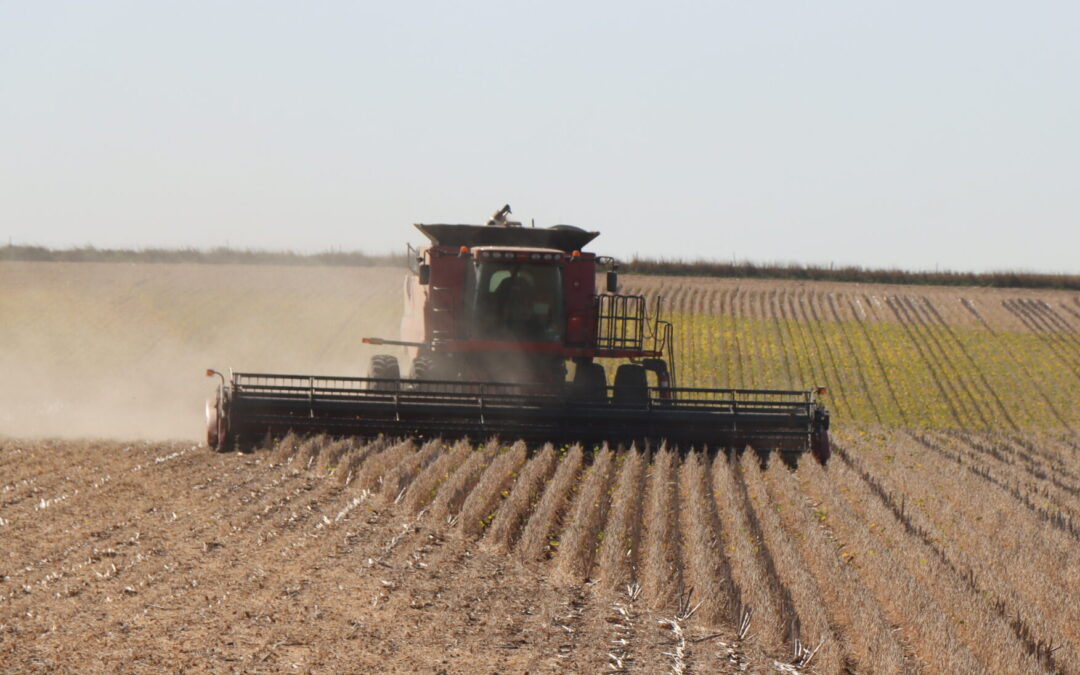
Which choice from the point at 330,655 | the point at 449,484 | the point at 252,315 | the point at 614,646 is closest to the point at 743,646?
the point at 614,646

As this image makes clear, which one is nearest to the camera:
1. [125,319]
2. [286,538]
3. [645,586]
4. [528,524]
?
[645,586]

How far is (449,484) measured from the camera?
11141mm

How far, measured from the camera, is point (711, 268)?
44406 millimetres

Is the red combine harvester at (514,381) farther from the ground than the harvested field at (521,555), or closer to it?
farther from the ground

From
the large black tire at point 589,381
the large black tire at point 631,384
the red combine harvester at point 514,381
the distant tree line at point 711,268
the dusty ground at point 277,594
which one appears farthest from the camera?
the distant tree line at point 711,268

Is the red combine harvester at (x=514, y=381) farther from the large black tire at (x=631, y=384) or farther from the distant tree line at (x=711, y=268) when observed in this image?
the distant tree line at (x=711, y=268)

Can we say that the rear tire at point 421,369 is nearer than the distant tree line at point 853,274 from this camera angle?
Yes

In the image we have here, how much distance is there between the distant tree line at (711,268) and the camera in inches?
1700

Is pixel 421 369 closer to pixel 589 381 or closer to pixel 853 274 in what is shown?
pixel 589 381

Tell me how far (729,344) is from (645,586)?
2521 centimetres

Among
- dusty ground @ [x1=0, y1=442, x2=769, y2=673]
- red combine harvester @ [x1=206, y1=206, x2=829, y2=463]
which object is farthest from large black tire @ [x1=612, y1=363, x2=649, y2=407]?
dusty ground @ [x1=0, y1=442, x2=769, y2=673]

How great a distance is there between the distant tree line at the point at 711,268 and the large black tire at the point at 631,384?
2838 centimetres

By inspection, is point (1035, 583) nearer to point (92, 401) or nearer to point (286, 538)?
point (286, 538)

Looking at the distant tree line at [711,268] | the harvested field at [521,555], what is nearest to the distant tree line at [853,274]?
the distant tree line at [711,268]
